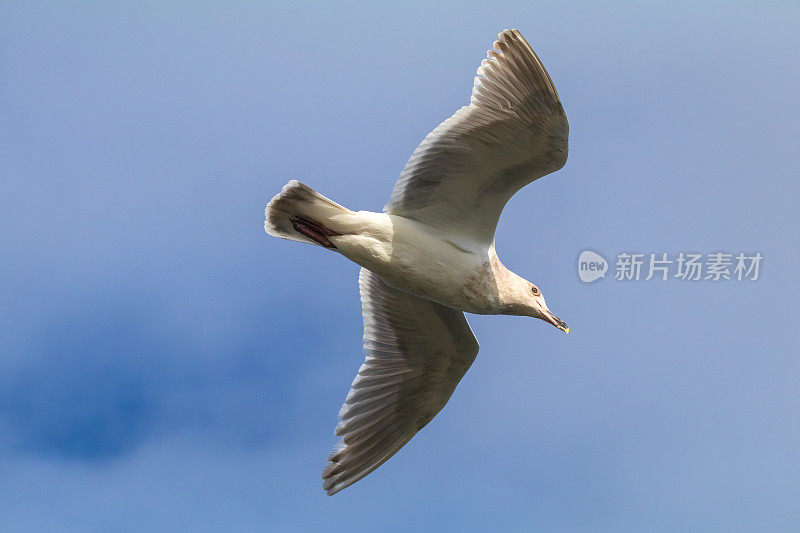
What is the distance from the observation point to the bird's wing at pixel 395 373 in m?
9.83

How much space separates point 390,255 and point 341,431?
229 centimetres

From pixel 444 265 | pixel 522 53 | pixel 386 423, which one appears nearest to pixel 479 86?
pixel 522 53

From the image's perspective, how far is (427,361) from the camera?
33.1 feet

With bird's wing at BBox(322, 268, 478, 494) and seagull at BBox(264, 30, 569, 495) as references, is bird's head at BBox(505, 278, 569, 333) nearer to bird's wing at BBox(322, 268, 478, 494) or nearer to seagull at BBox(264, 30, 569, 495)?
seagull at BBox(264, 30, 569, 495)

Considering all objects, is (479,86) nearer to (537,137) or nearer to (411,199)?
(537,137)

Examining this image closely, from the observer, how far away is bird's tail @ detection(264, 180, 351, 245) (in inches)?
339

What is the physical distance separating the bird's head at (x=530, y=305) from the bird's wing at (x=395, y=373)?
36.4 inches

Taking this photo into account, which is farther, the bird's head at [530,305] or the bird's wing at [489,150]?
the bird's head at [530,305]

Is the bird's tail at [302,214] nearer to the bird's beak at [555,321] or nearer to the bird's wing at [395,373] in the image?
the bird's wing at [395,373]

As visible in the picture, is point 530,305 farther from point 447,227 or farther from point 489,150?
point 489,150

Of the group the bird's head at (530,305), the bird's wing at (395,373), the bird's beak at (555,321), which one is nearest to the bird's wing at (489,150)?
the bird's head at (530,305)

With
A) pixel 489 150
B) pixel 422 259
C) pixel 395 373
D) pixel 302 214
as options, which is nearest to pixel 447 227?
pixel 422 259

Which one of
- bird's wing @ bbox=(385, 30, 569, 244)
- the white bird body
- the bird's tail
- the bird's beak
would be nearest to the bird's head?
the bird's beak

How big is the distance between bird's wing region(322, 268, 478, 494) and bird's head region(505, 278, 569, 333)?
924 mm
